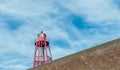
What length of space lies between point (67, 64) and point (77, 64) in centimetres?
62

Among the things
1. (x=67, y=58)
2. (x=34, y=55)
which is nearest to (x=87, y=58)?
(x=67, y=58)

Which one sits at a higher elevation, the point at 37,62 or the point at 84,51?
the point at 37,62

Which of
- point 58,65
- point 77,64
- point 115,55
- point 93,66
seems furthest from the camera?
point 58,65

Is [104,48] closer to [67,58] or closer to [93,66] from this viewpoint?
[93,66]

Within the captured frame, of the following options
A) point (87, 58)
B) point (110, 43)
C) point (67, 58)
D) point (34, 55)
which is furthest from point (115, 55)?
point (34, 55)

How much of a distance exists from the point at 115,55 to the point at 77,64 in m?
1.92

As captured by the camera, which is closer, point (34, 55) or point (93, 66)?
point (93, 66)

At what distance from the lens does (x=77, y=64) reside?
10.7m

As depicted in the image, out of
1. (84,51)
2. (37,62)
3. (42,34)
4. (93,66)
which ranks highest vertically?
(42,34)

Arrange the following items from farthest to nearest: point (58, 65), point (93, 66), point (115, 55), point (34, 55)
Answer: point (34, 55)
point (58, 65)
point (93, 66)
point (115, 55)

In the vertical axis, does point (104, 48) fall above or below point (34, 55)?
below

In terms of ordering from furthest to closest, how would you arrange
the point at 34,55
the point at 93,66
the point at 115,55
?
the point at 34,55
the point at 93,66
the point at 115,55

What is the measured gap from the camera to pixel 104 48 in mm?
9828

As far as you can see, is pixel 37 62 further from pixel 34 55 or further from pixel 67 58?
pixel 67 58
